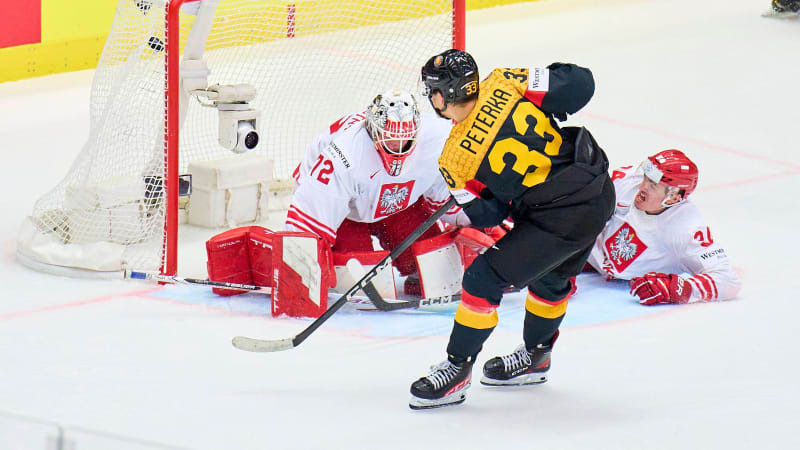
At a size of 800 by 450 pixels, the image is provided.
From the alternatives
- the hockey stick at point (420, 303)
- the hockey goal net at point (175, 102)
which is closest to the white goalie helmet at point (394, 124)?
the hockey stick at point (420, 303)

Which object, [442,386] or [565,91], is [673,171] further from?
[442,386]

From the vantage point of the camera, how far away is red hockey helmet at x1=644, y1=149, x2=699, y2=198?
455 centimetres

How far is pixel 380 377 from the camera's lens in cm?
389

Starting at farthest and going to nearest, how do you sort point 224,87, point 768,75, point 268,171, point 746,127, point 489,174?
point 768,75, point 746,127, point 268,171, point 224,87, point 489,174

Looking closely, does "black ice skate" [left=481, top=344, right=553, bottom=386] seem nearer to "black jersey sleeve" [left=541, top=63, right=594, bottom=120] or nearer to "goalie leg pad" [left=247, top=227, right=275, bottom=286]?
"black jersey sleeve" [left=541, top=63, right=594, bottom=120]

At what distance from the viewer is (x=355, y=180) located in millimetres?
4504

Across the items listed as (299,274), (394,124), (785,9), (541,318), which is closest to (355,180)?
(394,124)

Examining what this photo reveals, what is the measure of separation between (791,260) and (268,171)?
7.07 ft

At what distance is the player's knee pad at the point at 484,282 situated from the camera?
3512mm

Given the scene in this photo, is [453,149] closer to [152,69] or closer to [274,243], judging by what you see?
[274,243]

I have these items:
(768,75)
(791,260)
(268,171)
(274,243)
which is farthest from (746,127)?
(274,243)

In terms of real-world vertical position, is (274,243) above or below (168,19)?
below

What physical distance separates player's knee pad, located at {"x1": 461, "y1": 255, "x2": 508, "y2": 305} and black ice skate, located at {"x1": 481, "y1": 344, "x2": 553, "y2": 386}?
1.06ft

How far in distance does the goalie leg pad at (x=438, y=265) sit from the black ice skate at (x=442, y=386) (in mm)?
898
